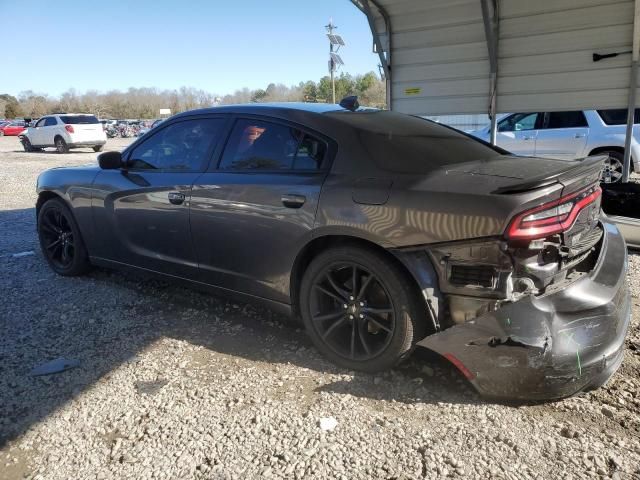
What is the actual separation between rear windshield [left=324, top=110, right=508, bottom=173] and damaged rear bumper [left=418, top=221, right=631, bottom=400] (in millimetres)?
884

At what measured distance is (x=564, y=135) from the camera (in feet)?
34.4

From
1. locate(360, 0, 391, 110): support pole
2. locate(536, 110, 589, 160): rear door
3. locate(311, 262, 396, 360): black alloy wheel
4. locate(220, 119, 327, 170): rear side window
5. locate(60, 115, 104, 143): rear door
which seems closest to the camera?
locate(311, 262, 396, 360): black alloy wheel

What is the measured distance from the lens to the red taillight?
2.28 meters

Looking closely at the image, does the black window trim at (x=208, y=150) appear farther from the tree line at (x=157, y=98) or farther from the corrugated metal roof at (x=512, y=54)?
the tree line at (x=157, y=98)

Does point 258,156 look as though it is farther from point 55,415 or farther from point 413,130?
point 55,415

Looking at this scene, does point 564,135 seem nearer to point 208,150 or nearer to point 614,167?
point 614,167

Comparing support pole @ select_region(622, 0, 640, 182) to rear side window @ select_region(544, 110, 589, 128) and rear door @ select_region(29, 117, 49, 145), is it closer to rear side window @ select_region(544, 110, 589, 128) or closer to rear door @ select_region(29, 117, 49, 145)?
rear side window @ select_region(544, 110, 589, 128)

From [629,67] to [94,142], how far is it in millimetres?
22132

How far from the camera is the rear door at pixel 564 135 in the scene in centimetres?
1039

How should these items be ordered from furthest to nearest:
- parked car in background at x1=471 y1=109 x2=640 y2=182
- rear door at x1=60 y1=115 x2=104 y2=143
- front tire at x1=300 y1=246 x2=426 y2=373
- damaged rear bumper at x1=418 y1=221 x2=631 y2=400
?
1. rear door at x1=60 y1=115 x2=104 y2=143
2. parked car in background at x1=471 y1=109 x2=640 y2=182
3. front tire at x1=300 y1=246 x2=426 y2=373
4. damaged rear bumper at x1=418 y1=221 x2=631 y2=400

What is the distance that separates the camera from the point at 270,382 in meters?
2.89

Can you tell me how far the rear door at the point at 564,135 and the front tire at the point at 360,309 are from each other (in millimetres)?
8996

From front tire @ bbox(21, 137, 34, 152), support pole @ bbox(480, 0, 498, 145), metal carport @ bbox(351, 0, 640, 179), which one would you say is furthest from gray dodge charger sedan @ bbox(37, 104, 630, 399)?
front tire @ bbox(21, 137, 34, 152)

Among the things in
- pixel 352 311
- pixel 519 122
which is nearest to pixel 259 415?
pixel 352 311
